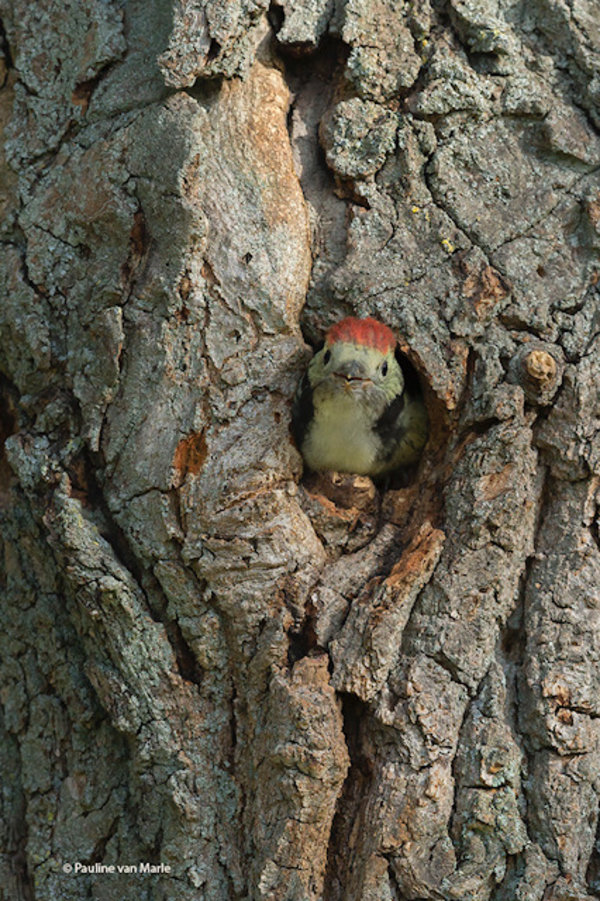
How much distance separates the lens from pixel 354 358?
10.0ft

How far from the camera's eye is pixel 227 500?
2.90m

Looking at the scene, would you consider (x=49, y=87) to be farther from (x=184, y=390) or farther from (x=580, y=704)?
(x=580, y=704)

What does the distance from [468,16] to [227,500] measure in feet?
6.24

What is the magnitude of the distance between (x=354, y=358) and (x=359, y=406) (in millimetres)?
396

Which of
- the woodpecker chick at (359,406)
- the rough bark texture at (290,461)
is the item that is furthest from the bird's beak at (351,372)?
the rough bark texture at (290,461)

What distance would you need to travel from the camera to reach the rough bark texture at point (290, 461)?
271 cm

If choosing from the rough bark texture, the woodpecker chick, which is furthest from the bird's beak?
the rough bark texture

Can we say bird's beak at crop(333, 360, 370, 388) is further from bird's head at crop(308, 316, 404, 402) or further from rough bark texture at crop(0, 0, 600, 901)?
rough bark texture at crop(0, 0, 600, 901)

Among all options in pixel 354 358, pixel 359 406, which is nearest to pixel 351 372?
pixel 354 358

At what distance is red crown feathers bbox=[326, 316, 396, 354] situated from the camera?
3049 mm

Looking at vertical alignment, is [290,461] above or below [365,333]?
below

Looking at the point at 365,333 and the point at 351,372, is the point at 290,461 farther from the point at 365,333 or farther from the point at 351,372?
the point at 365,333

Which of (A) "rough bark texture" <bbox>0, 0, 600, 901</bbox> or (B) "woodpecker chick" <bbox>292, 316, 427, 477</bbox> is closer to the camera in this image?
(A) "rough bark texture" <bbox>0, 0, 600, 901</bbox>

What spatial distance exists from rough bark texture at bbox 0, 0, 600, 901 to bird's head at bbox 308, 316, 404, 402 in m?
0.09
